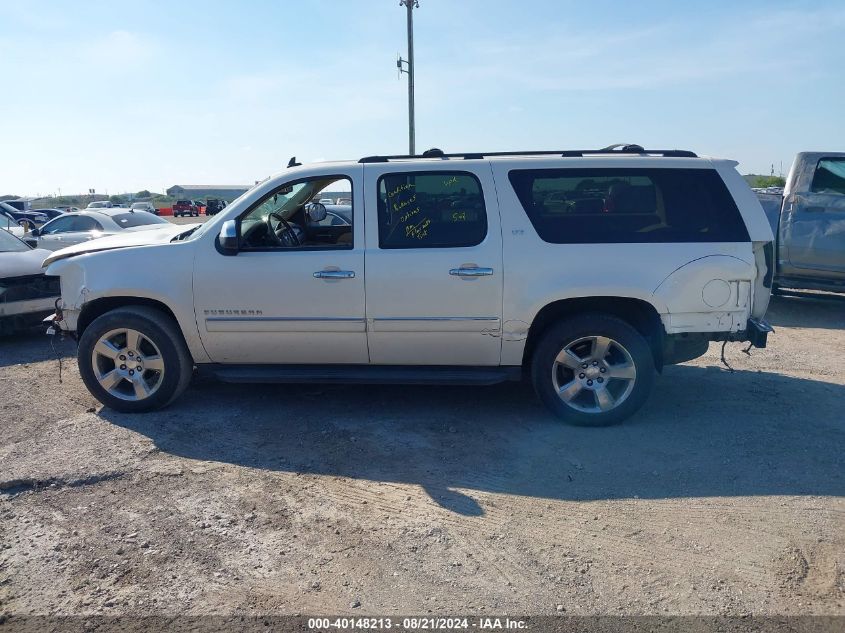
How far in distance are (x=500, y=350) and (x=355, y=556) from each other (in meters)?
2.18

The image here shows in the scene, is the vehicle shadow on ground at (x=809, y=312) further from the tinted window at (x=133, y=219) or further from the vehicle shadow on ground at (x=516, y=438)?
the tinted window at (x=133, y=219)

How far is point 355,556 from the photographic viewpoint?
355cm

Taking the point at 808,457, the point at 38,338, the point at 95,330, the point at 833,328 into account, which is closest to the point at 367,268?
the point at 95,330

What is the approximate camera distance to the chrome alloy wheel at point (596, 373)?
5.20 metres

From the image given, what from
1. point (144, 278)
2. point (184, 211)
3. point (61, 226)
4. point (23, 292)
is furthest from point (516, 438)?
point (184, 211)

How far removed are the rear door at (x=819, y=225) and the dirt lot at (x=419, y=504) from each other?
12.7 feet

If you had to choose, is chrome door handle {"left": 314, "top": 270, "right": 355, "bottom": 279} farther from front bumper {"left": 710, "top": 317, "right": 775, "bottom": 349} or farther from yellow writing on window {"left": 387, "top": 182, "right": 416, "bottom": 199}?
front bumper {"left": 710, "top": 317, "right": 775, "bottom": 349}

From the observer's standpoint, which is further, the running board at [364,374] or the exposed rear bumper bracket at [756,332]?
the running board at [364,374]

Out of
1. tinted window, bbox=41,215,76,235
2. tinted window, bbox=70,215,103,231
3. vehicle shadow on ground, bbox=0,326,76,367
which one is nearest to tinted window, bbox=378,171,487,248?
vehicle shadow on ground, bbox=0,326,76,367

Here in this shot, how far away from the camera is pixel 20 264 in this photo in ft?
27.4

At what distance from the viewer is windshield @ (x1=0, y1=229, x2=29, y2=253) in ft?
29.3

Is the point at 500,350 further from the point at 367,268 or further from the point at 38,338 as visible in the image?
the point at 38,338

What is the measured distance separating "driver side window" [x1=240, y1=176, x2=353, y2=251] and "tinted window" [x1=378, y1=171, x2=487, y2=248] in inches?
12.1

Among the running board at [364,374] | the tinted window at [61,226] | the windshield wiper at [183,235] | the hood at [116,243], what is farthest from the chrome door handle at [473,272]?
the tinted window at [61,226]
